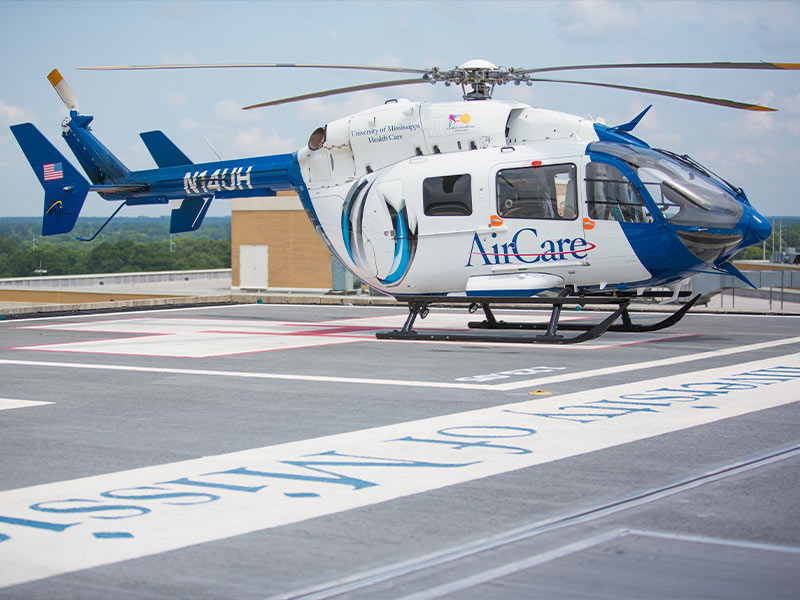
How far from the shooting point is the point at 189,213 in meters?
21.4

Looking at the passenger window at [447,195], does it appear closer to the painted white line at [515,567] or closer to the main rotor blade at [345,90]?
the main rotor blade at [345,90]

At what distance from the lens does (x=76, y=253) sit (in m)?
124

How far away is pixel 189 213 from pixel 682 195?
10.6 metres

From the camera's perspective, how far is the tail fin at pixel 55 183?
22234mm

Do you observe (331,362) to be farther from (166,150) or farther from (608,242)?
(166,150)

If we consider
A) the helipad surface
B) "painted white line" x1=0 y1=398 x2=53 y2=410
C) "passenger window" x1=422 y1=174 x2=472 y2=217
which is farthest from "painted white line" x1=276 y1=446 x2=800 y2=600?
"passenger window" x1=422 y1=174 x2=472 y2=217

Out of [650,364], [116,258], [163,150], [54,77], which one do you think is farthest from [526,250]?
[116,258]

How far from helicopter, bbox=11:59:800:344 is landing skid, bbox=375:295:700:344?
1.4 inches

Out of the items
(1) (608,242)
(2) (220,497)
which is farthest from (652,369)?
(2) (220,497)

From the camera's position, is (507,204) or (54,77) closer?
(507,204)

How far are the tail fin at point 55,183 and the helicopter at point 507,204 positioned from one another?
579 cm

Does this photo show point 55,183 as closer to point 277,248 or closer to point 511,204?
point 511,204

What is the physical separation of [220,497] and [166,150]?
15749 millimetres

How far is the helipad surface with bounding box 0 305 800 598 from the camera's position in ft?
16.9
